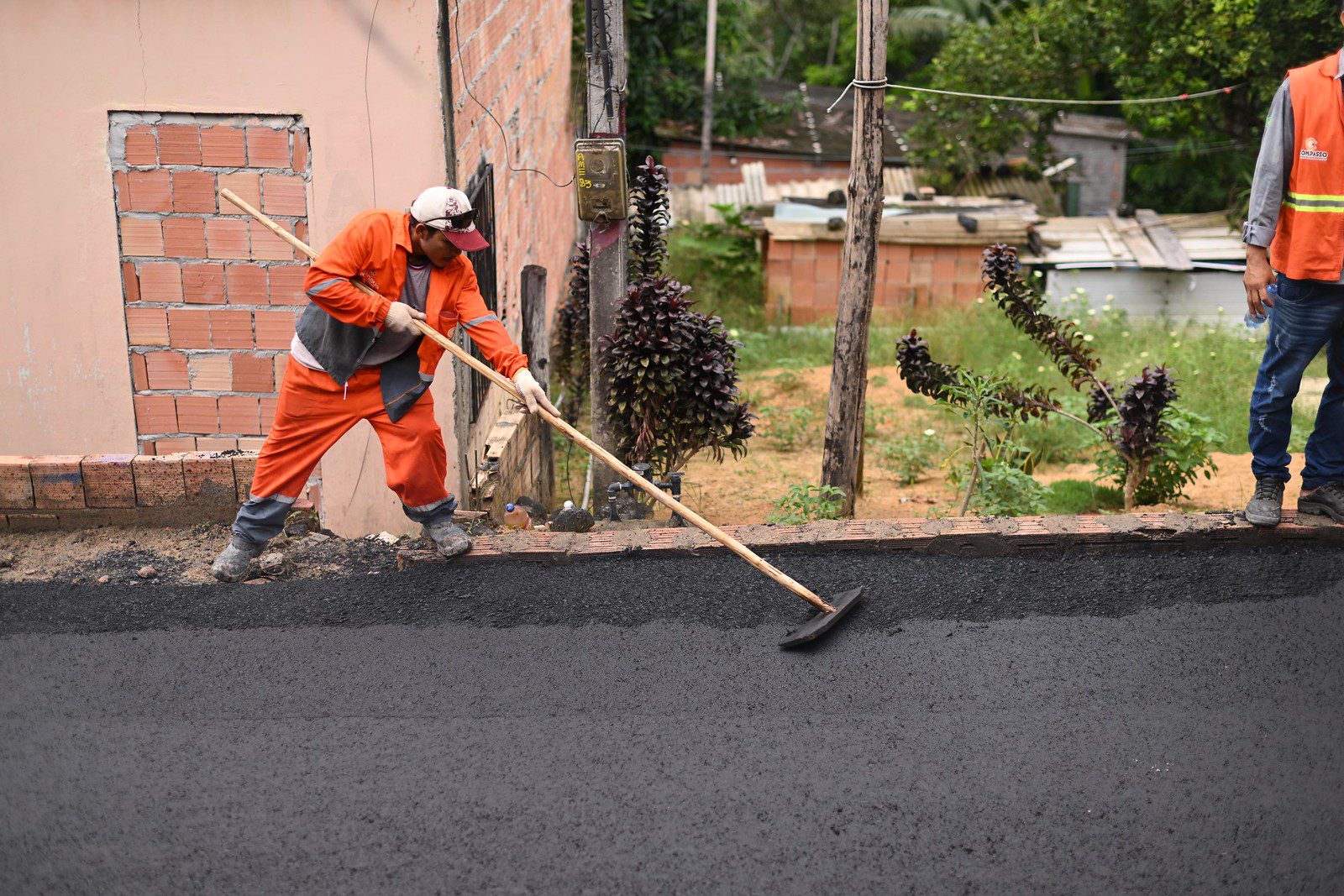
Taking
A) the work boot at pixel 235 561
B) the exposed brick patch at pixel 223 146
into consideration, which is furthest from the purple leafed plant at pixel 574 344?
the work boot at pixel 235 561

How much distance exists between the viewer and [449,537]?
15.0 ft

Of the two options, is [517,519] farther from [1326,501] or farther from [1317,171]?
[1317,171]

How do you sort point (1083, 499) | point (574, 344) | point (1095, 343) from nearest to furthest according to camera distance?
point (1083, 499)
point (574, 344)
point (1095, 343)

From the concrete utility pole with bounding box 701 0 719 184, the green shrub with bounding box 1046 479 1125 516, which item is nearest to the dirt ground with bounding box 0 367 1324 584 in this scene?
the green shrub with bounding box 1046 479 1125 516

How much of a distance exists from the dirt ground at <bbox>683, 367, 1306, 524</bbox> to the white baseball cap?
2.87 meters

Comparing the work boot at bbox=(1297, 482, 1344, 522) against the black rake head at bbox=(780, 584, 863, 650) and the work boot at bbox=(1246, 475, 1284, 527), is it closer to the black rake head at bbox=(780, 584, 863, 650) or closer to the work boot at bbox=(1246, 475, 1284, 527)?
the work boot at bbox=(1246, 475, 1284, 527)

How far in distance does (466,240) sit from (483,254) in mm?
2217

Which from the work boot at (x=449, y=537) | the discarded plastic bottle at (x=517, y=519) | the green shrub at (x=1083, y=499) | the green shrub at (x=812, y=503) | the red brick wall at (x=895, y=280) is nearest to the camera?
the work boot at (x=449, y=537)

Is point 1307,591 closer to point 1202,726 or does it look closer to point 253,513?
point 1202,726

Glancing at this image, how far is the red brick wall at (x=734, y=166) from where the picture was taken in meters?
14.8

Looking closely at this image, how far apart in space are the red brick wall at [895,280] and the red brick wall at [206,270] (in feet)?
21.8

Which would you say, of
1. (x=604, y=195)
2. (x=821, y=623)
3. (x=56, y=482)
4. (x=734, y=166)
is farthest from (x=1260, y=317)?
(x=734, y=166)

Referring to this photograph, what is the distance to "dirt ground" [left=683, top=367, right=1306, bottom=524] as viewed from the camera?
7074mm

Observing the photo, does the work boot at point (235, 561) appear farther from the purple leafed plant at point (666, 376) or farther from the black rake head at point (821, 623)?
the purple leafed plant at point (666, 376)
